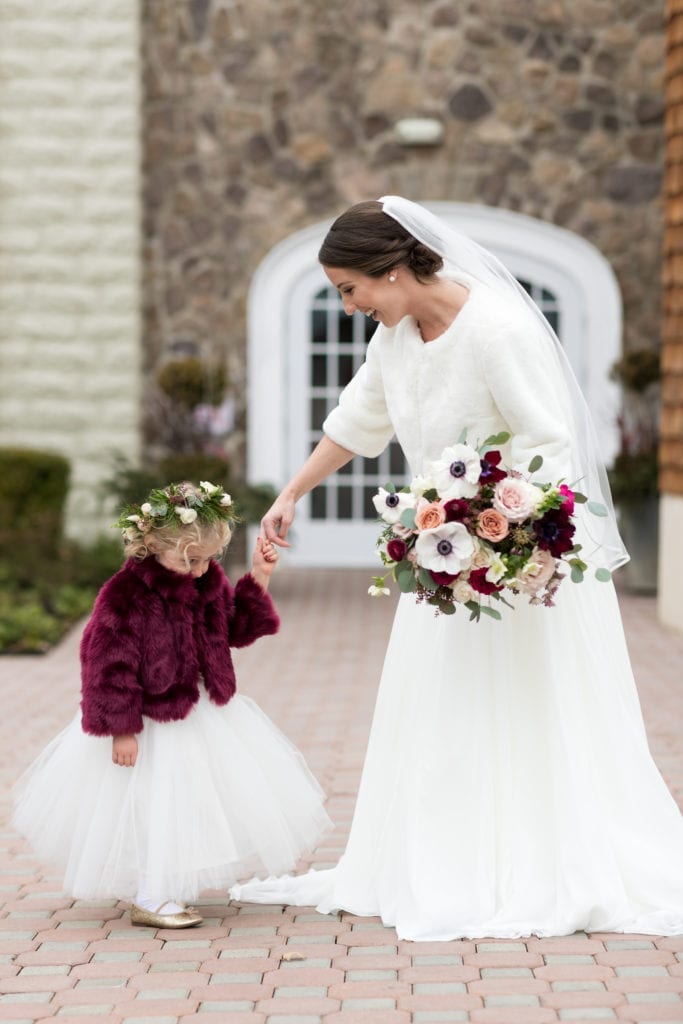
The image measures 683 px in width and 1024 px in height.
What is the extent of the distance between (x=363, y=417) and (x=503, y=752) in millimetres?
1049

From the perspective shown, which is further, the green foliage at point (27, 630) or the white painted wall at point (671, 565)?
the white painted wall at point (671, 565)

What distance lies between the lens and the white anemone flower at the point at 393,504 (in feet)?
13.2

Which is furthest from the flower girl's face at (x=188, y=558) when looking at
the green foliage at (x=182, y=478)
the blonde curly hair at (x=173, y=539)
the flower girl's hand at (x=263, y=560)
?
the green foliage at (x=182, y=478)

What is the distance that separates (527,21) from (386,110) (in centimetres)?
A: 136

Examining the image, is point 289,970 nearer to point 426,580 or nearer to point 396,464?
point 426,580

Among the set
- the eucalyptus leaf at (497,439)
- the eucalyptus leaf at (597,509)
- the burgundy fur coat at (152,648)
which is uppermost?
the eucalyptus leaf at (497,439)

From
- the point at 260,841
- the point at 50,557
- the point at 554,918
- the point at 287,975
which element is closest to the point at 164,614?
the point at 260,841

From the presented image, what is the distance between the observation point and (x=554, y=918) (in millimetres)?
4168

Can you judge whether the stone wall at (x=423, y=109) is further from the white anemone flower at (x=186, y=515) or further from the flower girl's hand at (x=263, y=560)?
the white anemone flower at (x=186, y=515)

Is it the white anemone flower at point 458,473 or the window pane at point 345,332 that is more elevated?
the window pane at point 345,332

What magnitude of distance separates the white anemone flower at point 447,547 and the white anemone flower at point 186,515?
26.1 inches

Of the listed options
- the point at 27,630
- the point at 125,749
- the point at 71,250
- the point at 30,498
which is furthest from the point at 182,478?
the point at 125,749

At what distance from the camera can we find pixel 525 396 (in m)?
4.11

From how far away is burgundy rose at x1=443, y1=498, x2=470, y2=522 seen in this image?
3973 millimetres
